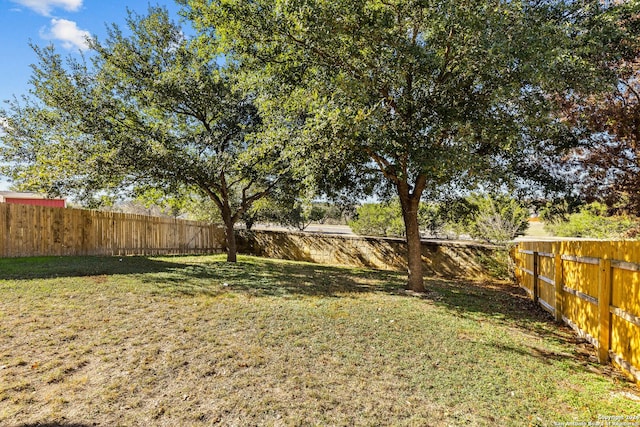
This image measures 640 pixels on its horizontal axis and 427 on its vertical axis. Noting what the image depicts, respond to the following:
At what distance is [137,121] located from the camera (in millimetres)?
9961

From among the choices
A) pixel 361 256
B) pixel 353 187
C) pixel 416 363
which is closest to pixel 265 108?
pixel 353 187

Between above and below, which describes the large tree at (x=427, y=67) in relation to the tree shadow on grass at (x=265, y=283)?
above

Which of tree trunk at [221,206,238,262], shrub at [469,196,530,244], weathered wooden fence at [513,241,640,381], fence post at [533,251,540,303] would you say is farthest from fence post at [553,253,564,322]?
tree trunk at [221,206,238,262]

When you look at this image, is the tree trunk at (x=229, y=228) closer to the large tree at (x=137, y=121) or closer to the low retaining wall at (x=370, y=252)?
the large tree at (x=137, y=121)

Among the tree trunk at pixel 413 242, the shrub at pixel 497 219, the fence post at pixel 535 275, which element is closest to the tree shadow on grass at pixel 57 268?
the tree trunk at pixel 413 242

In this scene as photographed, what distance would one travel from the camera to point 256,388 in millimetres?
3014

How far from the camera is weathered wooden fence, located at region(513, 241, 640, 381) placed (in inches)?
132

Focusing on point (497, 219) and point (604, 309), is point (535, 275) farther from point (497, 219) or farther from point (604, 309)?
point (497, 219)

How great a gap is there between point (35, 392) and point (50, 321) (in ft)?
5.82

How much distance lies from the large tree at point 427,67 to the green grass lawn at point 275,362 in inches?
114

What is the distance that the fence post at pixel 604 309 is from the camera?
3.77 m

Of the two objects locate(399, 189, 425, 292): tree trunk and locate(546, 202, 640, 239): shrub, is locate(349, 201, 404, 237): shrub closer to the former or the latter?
locate(546, 202, 640, 239): shrub

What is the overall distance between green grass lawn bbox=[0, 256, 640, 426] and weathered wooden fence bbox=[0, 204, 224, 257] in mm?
3330

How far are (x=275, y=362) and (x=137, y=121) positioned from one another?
9245 mm
